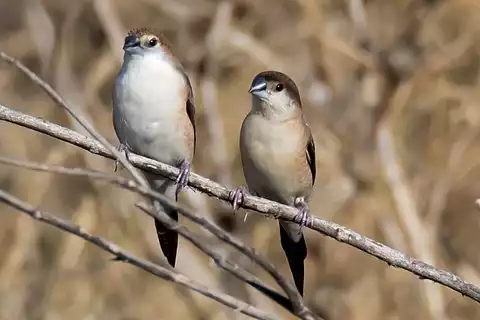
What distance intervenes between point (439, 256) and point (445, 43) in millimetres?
1491

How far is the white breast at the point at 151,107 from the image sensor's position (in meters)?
3.02

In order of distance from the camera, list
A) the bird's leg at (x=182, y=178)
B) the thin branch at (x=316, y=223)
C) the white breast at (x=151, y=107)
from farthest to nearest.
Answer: the white breast at (x=151, y=107) → the bird's leg at (x=182, y=178) → the thin branch at (x=316, y=223)

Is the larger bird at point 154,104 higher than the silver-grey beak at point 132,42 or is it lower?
lower

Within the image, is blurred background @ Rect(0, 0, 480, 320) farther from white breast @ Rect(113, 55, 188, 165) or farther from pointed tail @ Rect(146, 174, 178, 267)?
white breast @ Rect(113, 55, 188, 165)

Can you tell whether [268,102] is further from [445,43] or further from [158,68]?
[445,43]

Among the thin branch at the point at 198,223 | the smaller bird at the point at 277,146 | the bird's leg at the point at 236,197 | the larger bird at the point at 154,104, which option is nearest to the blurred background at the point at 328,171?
the smaller bird at the point at 277,146

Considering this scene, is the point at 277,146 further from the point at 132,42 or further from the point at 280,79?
the point at 132,42

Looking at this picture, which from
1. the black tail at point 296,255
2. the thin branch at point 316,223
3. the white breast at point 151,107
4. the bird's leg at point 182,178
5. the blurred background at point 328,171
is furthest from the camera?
the blurred background at point 328,171

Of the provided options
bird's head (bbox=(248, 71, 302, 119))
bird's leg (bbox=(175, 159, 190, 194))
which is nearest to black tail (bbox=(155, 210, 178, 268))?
bird's leg (bbox=(175, 159, 190, 194))

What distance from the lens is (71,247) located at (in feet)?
19.4

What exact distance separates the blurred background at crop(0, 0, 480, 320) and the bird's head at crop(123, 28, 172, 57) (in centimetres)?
244

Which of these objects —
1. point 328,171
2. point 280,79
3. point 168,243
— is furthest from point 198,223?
point 328,171

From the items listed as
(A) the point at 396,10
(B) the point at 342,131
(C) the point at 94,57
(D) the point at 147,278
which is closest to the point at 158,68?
(B) the point at 342,131

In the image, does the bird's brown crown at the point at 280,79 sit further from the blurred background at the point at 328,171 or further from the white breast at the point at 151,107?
the blurred background at the point at 328,171
